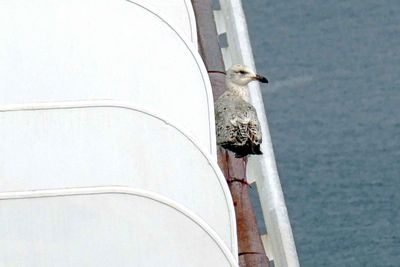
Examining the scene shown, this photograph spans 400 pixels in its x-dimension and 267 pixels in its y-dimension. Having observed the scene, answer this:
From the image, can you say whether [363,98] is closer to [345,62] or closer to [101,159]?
[345,62]

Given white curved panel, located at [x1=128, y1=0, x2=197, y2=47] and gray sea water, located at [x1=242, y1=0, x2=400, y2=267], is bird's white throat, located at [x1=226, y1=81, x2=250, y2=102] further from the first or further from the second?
gray sea water, located at [x1=242, y1=0, x2=400, y2=267]

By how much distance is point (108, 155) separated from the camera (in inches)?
181

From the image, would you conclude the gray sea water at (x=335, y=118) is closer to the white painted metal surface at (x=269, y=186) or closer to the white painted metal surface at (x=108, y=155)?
the white painted metal surface at (x=269, y=186)

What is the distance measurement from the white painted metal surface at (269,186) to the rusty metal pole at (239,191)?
9 cm

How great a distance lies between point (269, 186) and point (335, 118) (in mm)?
2870

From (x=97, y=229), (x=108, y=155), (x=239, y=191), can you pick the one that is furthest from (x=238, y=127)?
(x=97, y=229)

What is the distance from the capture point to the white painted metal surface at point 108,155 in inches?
177

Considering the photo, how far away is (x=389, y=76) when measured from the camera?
31.3 ft

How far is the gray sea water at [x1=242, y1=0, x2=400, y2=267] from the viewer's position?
311 inches

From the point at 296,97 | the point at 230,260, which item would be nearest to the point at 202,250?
the point at 230,260

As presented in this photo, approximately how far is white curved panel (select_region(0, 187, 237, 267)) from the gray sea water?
3.15 m

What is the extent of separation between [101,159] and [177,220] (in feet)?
1.06

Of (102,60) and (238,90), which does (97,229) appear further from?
(238,90)

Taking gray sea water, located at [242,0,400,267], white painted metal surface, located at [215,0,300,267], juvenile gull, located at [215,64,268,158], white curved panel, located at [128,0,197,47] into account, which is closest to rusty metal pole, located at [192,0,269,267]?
white painted metal surface, located at [215,0,300,267]
